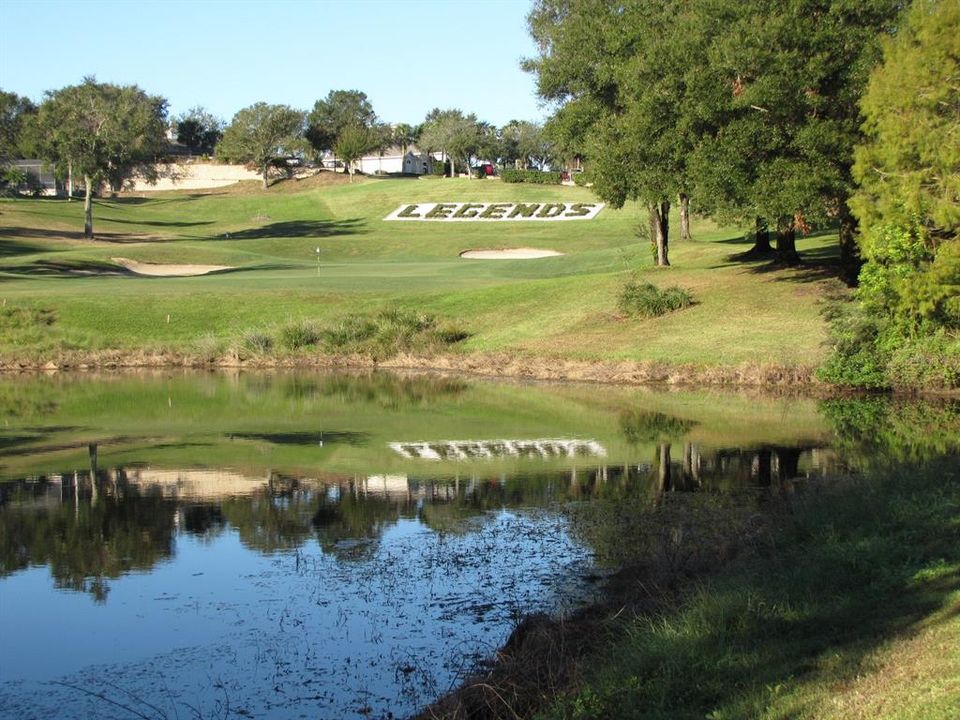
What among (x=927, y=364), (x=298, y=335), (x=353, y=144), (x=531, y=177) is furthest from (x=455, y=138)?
(x=927, y=364)

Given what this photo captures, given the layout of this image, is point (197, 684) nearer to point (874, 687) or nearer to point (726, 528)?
point (874, 687)

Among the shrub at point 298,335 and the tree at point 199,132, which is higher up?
the tree at point 199,132

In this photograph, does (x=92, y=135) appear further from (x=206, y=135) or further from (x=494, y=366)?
(x=206, y=135)

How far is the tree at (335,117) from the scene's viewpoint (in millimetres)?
152875

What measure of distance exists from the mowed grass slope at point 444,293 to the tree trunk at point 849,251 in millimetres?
1144

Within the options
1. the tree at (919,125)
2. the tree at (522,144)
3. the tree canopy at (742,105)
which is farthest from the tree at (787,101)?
the tree at (522,144)

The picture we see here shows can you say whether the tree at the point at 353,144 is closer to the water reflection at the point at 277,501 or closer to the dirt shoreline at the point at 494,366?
the dirt shoreline at the point at 494,366

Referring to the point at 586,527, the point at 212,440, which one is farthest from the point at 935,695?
the point at 212,440

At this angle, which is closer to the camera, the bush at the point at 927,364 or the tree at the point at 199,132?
the bush at the point at 927,364

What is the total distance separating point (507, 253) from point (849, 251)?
3881cm

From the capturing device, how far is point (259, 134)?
439 feet

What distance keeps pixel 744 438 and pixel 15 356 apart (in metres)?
29.2

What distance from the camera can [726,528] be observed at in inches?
688

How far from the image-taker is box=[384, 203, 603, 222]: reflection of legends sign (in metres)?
97.1
